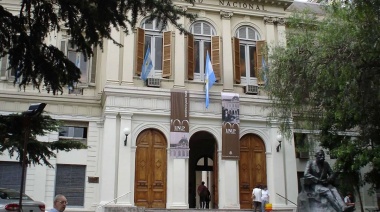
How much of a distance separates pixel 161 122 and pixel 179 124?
0.91 metres

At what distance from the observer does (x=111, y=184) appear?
2091cm

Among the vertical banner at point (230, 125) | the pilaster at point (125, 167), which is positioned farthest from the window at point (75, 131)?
the vertical banner at point (230, 125)

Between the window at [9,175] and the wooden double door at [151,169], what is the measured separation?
6.08 m

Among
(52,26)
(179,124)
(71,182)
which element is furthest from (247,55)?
(52,26)

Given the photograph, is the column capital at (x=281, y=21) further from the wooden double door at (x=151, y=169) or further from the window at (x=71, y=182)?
the window at (x=71, y=182)

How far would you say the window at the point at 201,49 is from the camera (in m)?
23.7

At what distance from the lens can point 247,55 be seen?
24891mm

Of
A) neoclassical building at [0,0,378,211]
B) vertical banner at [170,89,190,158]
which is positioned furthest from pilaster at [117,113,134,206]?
vertical banner at [170,89,190,158]

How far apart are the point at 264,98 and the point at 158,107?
17.7 ft

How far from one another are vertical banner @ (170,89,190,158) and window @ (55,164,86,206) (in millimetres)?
4951

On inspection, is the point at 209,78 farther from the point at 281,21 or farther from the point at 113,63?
the point at 281,21

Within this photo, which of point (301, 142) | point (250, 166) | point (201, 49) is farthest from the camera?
point (201, 49)

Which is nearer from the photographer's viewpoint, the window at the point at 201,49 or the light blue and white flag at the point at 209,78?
the light blue and white flag at the point at 209,78

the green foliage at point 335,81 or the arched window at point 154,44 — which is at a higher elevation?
the arched window at point 154,44
